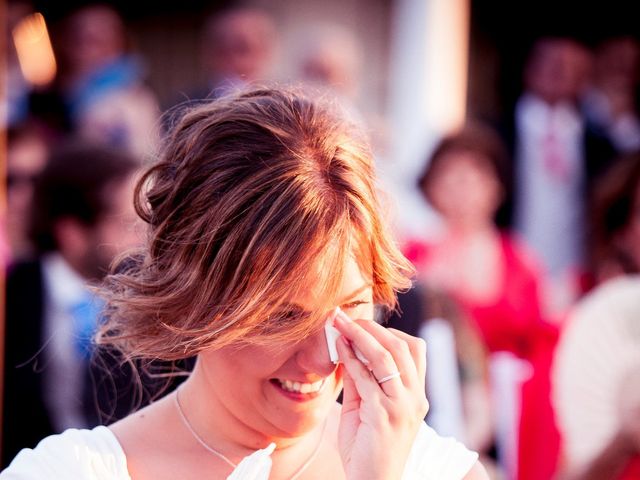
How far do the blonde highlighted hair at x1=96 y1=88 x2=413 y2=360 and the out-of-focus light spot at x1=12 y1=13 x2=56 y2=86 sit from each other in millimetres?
3008

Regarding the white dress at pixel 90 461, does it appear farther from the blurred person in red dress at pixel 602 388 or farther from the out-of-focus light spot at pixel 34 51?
the out-of-focus light spot at pixel 34 51

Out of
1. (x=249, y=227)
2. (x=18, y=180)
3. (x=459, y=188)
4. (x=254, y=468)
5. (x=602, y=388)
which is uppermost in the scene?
(x=249, y=227)

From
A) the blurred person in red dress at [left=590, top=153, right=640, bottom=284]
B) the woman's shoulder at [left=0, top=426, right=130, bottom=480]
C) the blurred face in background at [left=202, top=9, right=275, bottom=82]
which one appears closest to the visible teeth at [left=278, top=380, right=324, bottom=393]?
the woman's shoulder at [left=0, top=426, right=130, bottom=480]

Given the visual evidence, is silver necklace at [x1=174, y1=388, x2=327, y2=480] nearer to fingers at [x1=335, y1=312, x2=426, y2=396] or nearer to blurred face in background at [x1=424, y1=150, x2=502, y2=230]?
fingers at [x1=335, y1=312, x2=426, y2=396]

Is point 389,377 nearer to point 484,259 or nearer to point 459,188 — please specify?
point 484,259

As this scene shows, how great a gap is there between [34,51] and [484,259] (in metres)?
2.36

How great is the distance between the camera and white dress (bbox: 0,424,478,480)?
1770mm

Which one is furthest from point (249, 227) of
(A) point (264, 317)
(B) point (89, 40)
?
(B) point (89, 40)

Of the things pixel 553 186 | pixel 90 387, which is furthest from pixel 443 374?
pixel 553 186

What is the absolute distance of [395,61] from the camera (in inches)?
265

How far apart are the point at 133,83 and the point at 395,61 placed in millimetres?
2108

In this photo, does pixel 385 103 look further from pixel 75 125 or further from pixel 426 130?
pixel 75 125

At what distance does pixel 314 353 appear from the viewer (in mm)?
1794

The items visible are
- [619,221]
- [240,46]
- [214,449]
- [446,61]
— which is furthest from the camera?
[446,61]
